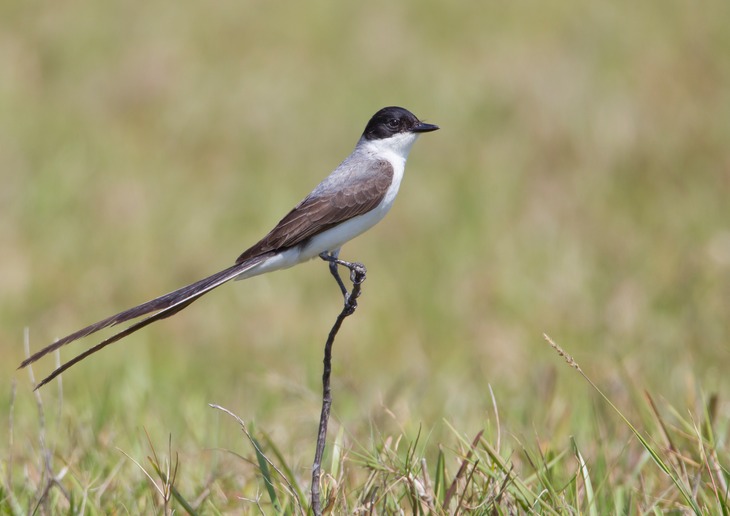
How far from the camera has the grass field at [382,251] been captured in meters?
4.17

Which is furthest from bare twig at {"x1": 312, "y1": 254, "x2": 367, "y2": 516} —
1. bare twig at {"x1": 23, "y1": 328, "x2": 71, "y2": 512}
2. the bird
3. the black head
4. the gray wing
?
the black head

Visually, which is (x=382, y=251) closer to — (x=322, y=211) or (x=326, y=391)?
(x=322, y=211)

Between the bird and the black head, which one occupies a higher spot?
the black head

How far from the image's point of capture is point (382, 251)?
376 inches

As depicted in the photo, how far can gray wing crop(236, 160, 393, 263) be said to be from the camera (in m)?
3.63

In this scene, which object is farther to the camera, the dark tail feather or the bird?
the bird

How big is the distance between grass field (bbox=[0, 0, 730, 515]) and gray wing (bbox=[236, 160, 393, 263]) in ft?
2.56

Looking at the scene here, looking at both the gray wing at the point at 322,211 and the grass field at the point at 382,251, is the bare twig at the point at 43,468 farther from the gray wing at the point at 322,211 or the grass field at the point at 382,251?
the gray wing at the point at 322,211

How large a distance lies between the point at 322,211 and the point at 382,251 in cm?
584

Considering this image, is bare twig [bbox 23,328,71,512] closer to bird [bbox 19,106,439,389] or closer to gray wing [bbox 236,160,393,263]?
bird [bbox 19,106,439,389]

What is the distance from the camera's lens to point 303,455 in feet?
16.5

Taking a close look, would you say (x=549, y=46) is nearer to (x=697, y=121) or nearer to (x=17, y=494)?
(x=697, y=121)

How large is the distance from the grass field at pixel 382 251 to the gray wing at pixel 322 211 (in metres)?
0.78

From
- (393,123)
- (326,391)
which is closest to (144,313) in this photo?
(326,391)
